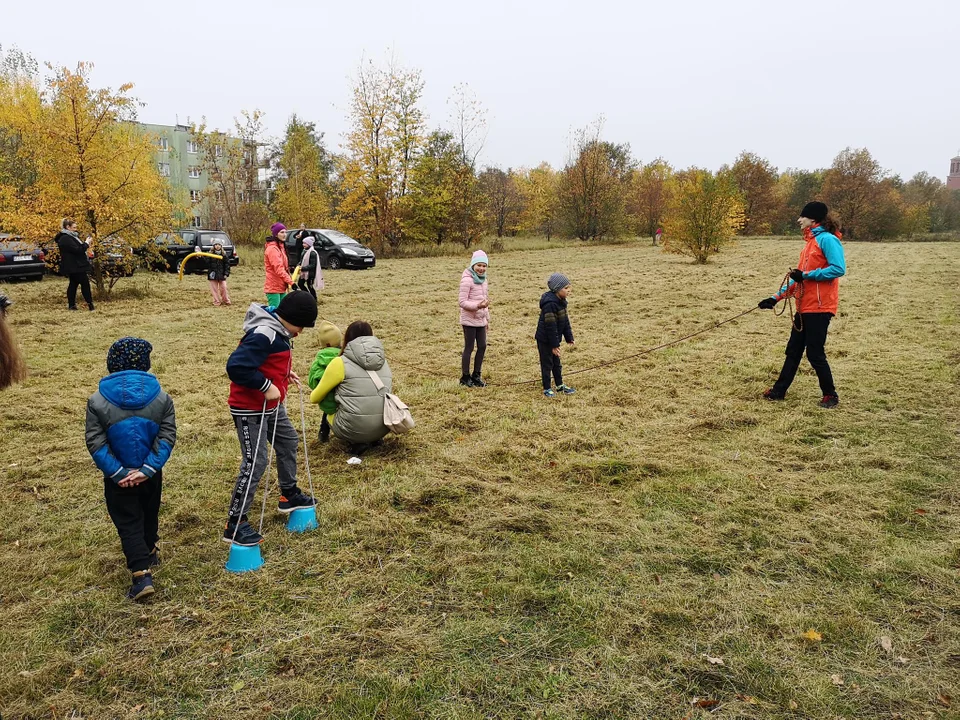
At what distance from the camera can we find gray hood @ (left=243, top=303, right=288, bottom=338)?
373cm

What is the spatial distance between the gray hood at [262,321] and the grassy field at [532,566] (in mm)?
1380

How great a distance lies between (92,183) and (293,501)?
12672mm

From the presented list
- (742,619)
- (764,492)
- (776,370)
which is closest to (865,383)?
(776,370)

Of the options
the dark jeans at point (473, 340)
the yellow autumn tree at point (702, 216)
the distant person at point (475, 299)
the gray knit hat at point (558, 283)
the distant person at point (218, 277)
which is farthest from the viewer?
the yellow autumn tree at point (702, 216)

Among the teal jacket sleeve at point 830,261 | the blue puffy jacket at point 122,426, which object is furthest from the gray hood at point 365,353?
the teal jacket sleeve at point 830,261

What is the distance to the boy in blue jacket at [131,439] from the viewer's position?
332 centimetres

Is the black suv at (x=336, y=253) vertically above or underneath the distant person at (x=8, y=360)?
above

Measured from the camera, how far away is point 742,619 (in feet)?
10.5

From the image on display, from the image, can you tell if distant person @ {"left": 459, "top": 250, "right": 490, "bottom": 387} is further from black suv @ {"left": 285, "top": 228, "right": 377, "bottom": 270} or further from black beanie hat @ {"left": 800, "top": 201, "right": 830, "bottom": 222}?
black suv @ {"left": 285, "top": 228, "right": 377, "bottom": 270}

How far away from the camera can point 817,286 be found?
630 cm

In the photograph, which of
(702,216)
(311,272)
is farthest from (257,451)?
(702,216)

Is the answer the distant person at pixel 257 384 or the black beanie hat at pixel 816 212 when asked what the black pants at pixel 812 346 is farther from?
the distant person at pixel 257 384

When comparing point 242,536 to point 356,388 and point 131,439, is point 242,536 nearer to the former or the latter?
point 131,439

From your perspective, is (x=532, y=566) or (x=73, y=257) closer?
(x=532, y=566)
